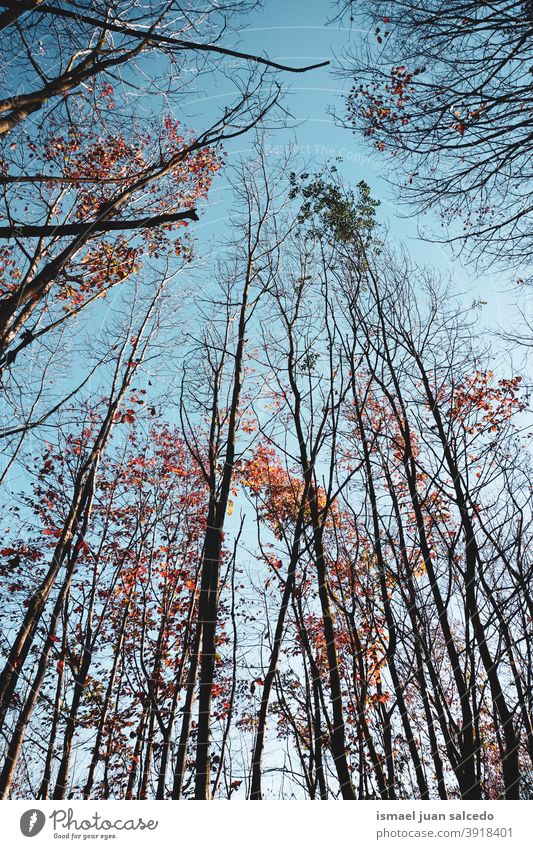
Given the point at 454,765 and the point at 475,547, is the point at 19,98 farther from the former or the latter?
the point at 454,765

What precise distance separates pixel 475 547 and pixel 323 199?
5418 mm

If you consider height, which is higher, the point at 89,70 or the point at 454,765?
the point at 89,70

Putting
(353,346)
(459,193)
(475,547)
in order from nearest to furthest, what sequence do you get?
(459,193), (475,547), (353,346)

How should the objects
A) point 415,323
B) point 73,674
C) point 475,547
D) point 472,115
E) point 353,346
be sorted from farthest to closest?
point 73,674 < point 415,323 < point 353,346 < point 475,547 < point 472,115

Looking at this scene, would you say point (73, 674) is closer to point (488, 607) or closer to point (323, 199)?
point (488, 607)

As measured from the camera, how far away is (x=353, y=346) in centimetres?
555

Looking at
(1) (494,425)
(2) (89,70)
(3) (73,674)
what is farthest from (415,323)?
(3) (73,674)

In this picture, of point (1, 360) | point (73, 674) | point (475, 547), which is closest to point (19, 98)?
point (1, 360)

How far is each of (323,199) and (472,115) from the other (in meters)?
3.49

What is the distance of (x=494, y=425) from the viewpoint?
7277 mm
